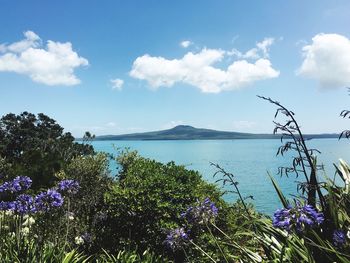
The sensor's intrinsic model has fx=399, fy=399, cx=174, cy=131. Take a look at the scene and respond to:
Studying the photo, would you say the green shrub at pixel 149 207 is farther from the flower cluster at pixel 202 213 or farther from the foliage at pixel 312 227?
the flower cluster at pixel 202 213

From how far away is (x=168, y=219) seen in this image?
23.9 ft

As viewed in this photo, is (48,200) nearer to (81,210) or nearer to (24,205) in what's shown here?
(24,205)

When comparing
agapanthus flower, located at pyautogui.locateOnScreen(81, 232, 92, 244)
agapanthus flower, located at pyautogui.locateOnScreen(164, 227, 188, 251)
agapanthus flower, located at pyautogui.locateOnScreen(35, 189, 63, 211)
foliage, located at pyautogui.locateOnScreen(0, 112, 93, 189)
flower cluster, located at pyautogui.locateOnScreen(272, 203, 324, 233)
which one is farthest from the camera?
foliage, located at pyautogui.locateOnScreen(0, 112, 93, 189)

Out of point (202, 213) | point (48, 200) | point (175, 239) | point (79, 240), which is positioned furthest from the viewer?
point (79, 240)

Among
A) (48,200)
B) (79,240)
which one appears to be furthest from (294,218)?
(79,240)

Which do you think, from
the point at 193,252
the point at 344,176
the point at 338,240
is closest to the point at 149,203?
the point at 193,252

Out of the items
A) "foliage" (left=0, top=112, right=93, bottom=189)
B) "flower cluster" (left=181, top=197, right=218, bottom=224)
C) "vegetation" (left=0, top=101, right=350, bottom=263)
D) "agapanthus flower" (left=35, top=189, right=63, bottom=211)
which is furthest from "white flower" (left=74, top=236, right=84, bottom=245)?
"foliage" (left=0, top=112, right=93, bottom=189)

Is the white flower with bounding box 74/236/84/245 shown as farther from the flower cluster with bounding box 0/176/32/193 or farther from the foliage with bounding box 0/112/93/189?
the foliage with bounding box 0/112/93/189

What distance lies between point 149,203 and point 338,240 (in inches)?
175

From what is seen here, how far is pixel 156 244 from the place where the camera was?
7.23 meters

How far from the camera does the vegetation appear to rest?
3793mm

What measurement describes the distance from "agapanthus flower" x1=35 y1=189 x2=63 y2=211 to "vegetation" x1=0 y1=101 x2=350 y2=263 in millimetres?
13

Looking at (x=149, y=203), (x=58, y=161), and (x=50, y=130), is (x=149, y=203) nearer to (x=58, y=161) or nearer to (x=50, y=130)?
(x=58, y=161)

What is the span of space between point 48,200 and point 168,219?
261cm
